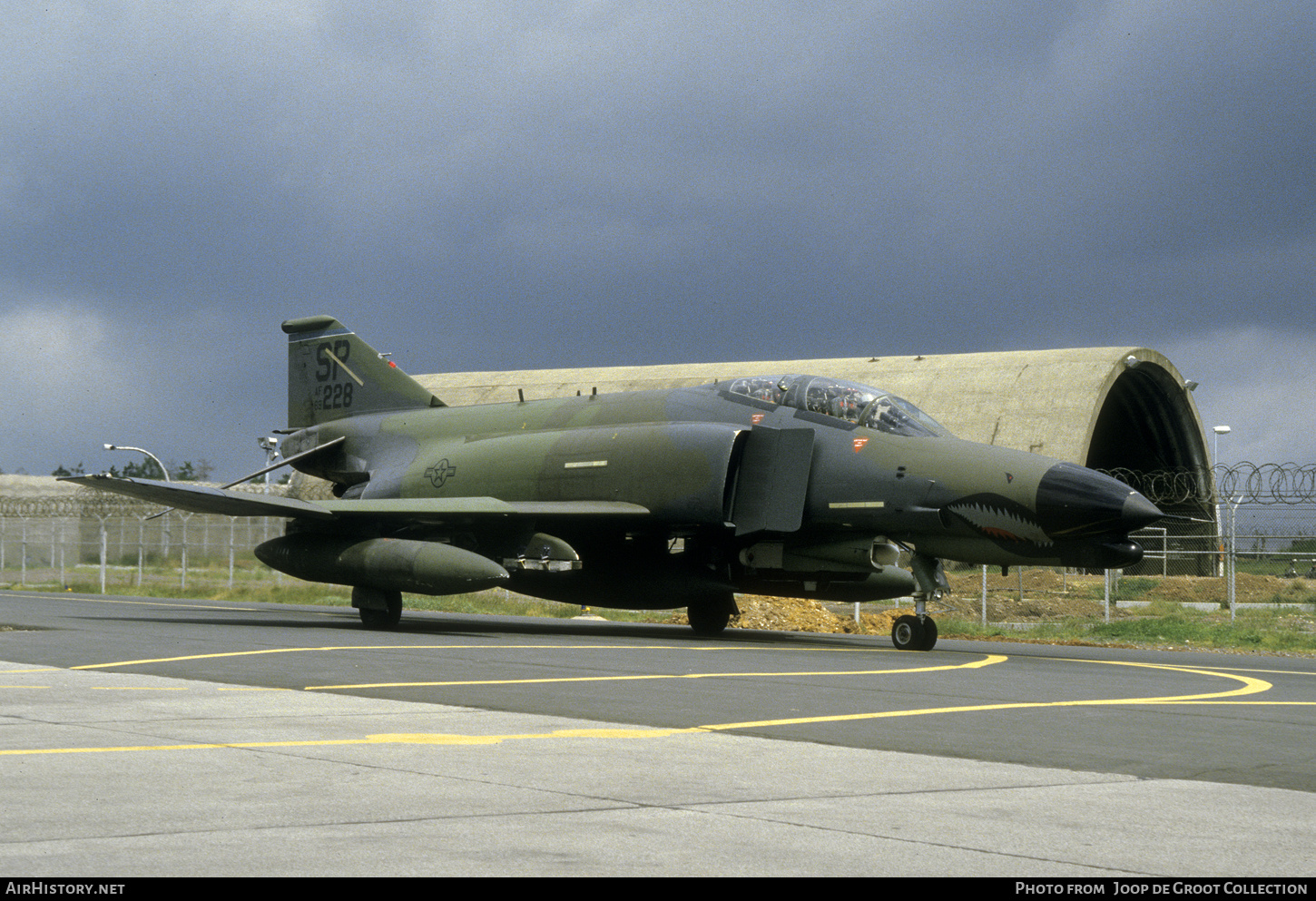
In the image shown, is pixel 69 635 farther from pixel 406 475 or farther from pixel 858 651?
pixel 858 651

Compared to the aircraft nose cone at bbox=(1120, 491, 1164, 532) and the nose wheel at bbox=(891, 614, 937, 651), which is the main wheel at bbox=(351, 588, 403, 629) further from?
the aircraft nose cone at bbox=(1120, 491, 1164, 532)

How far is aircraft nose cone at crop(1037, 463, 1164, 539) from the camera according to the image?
15367 mm

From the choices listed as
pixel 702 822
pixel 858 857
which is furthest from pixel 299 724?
pixel 858 857

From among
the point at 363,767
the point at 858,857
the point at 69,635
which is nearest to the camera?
the point at 858,857

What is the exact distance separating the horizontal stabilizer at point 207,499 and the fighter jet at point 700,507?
0.16 feet

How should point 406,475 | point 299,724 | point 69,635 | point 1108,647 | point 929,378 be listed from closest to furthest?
point 299,724 < point 69,635 < point 1108,647 < point 406,475 < point 929,378

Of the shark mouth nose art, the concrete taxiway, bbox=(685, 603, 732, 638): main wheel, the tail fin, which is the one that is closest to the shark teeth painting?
the shark mouth nose art

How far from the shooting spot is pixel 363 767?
6527 mm

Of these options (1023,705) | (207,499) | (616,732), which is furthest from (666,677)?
(207,499)

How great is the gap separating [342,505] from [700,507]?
568 cm

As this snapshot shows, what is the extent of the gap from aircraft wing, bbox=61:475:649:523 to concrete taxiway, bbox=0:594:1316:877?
7211 millimetres

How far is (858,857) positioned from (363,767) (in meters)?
2.89

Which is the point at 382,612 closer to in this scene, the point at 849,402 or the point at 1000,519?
the point at 849,402

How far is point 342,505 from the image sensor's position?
20094 mm
